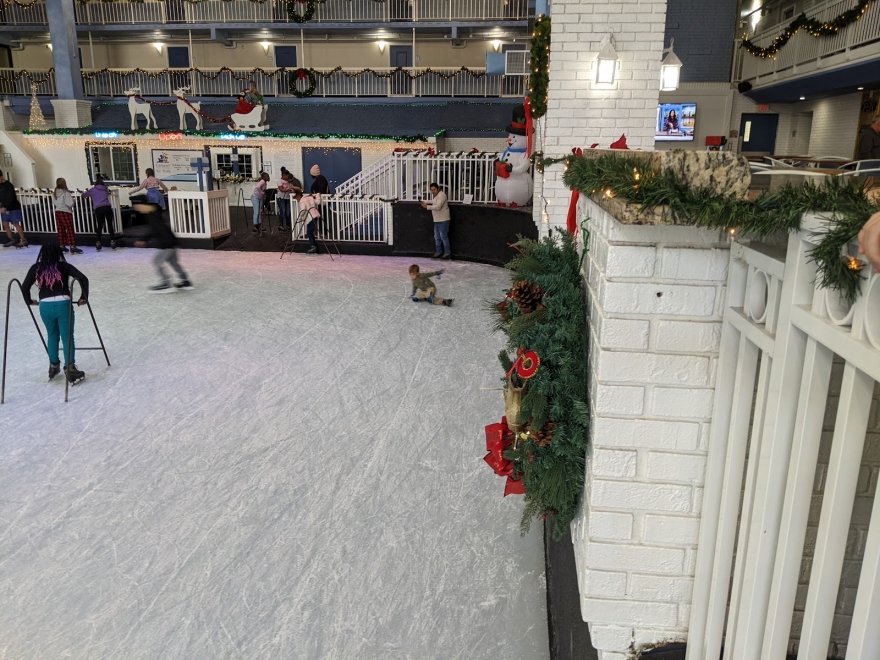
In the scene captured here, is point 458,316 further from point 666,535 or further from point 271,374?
point 666,535

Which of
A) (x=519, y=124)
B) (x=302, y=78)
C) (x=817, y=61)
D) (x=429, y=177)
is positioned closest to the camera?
(x=519, y=124)

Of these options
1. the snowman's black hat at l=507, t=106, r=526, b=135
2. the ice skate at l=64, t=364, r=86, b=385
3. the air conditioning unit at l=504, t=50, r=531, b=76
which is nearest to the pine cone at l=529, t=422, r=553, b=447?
the ice skate at l=64, t=364, r=86, b=385

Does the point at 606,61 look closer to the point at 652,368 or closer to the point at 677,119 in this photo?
the point at 652,368

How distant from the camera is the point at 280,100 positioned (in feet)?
78.5

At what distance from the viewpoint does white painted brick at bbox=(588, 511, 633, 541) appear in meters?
2.23

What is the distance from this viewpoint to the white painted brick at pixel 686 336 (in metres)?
2.01

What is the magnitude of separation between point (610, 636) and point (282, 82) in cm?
2455

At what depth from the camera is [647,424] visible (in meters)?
2.13

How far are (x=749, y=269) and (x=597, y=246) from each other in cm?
73

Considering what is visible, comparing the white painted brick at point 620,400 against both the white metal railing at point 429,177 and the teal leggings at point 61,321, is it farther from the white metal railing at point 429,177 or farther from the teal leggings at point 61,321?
the white metal railing at point 429,177

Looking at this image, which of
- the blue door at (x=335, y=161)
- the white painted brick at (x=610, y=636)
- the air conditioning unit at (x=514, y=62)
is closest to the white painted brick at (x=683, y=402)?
the white painted brick at (x=610, y=636)

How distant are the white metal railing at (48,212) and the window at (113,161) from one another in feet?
27.1

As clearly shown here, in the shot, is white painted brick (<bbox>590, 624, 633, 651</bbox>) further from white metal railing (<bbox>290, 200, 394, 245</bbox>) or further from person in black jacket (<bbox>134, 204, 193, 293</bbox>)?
white metal railing (<bbox>290, 200, 394, 245</bbox>)

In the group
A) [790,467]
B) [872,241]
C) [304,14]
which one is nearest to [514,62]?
[304,14]
